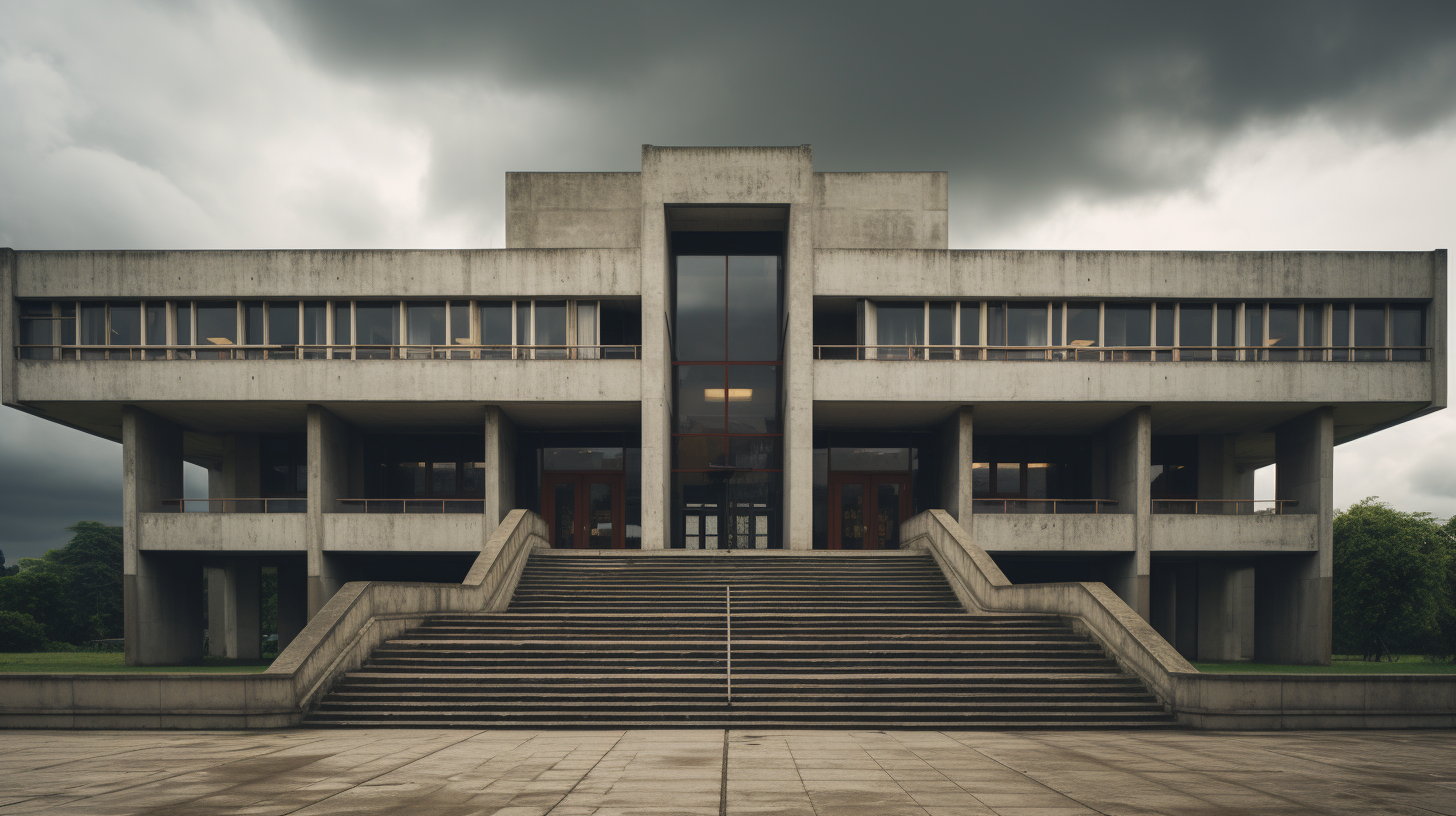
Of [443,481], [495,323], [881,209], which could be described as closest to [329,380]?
[495,323]

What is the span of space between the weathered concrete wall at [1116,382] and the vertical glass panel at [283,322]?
15903mm

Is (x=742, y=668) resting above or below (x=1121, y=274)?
below

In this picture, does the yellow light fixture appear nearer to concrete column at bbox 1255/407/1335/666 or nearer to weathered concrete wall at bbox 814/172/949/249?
weathered concrete wall at bbox 814/172/949/249

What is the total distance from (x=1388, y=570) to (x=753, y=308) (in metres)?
32.1

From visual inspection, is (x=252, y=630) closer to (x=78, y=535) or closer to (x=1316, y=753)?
(x=1316, y=753)

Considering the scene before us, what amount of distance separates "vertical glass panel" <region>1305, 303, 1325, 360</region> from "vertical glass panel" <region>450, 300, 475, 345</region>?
2508cm

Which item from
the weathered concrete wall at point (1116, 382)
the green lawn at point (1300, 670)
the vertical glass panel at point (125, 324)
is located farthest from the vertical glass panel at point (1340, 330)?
the vertical glass panel at point (125, 324)

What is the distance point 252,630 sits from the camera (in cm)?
3083

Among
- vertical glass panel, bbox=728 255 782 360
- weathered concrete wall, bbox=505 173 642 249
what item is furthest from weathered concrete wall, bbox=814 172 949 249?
weathered concrete wall, bbox=505 173 642 249

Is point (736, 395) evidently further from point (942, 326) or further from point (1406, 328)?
point (1406, 328)

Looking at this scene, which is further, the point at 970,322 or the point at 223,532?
the point at 970,322

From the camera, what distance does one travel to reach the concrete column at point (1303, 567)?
23875 millimetres

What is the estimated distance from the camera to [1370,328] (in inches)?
939

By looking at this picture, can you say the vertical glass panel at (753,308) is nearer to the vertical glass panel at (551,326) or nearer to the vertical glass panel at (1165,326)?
the vertical glass panel at (551,326)
